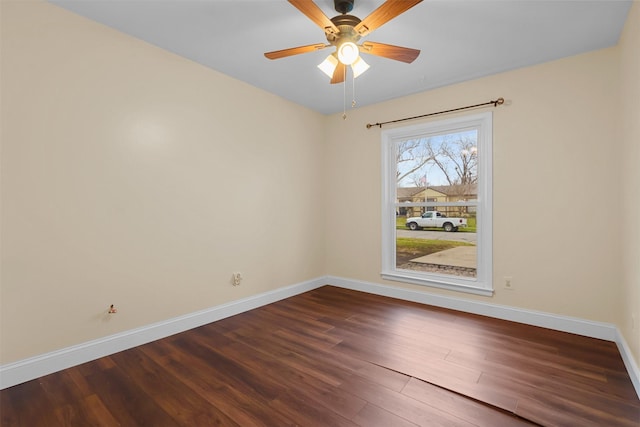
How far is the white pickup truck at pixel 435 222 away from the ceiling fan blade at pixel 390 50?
2.08 m

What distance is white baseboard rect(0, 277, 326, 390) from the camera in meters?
2.03

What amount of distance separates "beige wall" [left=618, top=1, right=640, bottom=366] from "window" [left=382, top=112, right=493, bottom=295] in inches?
40.8

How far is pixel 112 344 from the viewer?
2.45 meters

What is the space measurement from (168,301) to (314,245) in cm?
219

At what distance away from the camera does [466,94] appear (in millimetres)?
3396

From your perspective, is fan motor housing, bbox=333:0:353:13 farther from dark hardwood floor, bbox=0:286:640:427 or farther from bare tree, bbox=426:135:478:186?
dark hardwood floor, bbox=0:286:640:427

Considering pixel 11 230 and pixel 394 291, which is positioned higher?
pixel 11 230

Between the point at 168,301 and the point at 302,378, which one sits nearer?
the point at 302,378

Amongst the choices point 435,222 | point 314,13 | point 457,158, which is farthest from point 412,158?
point 314,13

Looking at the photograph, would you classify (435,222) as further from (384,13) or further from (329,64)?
(384,13)

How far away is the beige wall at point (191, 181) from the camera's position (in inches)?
81.9

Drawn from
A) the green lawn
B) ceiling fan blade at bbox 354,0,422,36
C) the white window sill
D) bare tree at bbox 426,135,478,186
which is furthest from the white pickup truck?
ceiling fan blade at bbox 354,0,422,36

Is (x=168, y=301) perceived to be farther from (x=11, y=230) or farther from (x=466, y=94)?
(x=466, y=94)

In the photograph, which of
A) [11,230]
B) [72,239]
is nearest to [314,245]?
[72,239]
